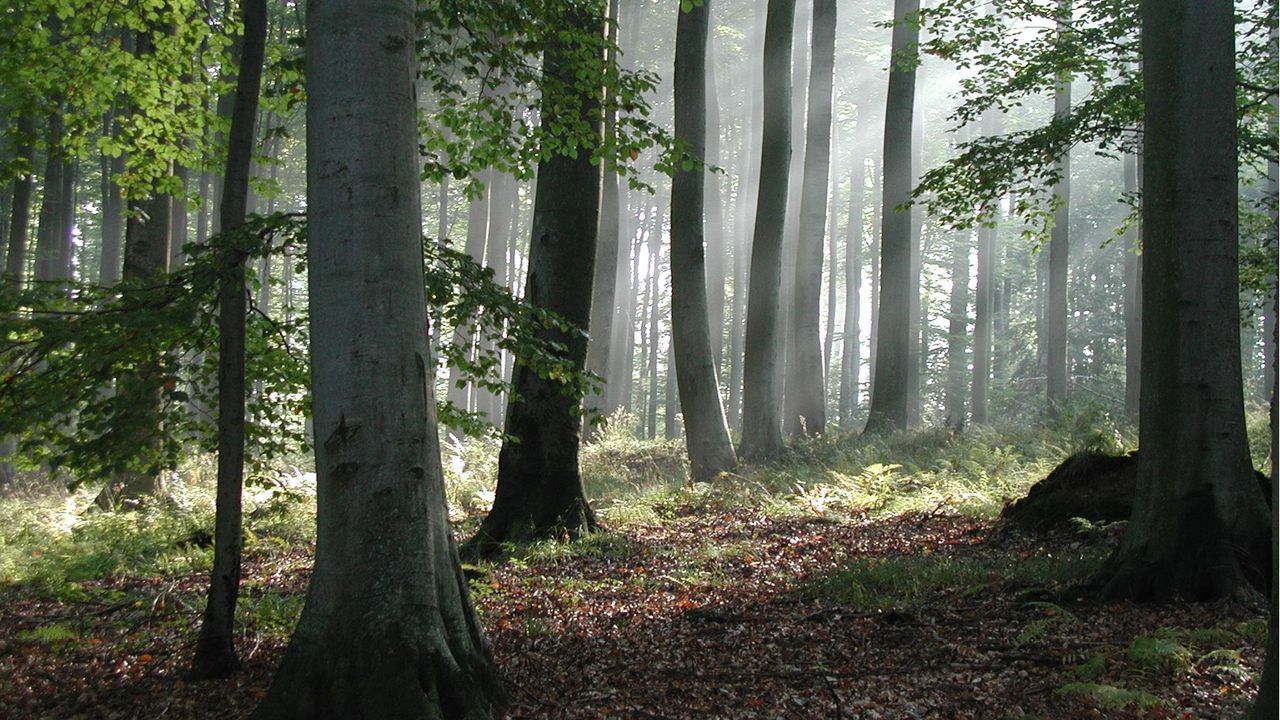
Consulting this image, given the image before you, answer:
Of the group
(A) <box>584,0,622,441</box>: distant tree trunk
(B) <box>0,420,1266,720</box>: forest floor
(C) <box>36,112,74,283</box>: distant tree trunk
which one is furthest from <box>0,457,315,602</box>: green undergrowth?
(A) <box>584,0,622,441</box>: distant tree trunk

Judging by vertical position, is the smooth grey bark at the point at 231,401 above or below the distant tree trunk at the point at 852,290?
below

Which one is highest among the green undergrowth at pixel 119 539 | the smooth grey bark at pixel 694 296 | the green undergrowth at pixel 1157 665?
the smooth grey bark at pixel 694 296

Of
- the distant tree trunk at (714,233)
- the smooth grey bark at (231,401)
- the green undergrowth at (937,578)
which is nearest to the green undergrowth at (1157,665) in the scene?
the green undergrowth at (937,578)

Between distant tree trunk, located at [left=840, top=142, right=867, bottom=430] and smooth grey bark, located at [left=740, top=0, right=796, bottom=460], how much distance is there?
25333 millimetres

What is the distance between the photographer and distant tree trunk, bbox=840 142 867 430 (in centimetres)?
4138

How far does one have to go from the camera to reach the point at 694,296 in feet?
46.5

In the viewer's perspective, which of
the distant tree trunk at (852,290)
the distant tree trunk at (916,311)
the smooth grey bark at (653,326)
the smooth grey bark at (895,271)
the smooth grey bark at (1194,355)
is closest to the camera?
the smooth grey bark at (1194,355)

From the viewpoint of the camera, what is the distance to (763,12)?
116ft

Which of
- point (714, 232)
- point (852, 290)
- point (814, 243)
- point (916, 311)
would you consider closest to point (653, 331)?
point (852, 290)

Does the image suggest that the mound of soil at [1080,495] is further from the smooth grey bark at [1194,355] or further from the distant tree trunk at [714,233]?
the distant tree trunk at [714,233]

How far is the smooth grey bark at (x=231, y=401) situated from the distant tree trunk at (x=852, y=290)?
3700cm

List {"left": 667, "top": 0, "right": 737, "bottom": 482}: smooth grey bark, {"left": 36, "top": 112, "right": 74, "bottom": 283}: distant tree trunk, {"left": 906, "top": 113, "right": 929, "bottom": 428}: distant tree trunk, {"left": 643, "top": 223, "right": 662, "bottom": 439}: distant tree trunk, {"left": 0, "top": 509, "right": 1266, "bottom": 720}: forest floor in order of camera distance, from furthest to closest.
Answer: {"left": 643, "top": 223, "right": 662, "bottom": 439}: distant tree trunk → {"left": 906, "top": 113, "right": 929, "bottom": 428}: distant tree trunk → {"left": 36, "top": 112, "right": 74, "bottom": 283}: distant tree trunk → {"left": 667, "top": 0, "right": 737, "bottom": 482}: smooth grey bark → {"left": 0, "top": 509, "right": 1266, "bottom": 720}: forest floor

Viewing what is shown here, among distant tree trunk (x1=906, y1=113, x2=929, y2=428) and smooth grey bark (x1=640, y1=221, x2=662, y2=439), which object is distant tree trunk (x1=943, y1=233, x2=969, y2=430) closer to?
distant tree trunk (x1=906, y1=113, x2=929, y2=428)

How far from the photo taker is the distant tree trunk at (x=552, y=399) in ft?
29.2
